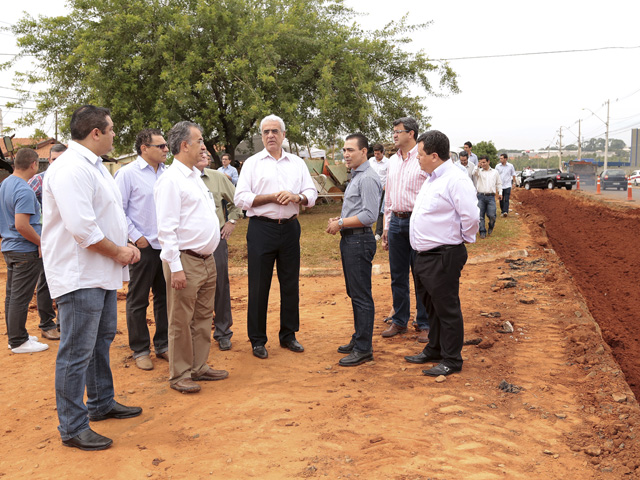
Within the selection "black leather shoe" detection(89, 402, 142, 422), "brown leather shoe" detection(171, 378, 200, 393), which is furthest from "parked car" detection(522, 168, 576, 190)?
"black leather shoe" detection(89, 402, 142, 422)

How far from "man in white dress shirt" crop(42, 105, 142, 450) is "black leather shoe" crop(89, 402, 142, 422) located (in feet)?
1.39

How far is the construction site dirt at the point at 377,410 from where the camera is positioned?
3.33m

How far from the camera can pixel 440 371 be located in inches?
189

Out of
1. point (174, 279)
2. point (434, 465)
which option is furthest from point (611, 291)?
point (174, 279)

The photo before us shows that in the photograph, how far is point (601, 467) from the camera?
3264mm

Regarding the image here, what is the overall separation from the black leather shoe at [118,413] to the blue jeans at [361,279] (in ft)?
7.00

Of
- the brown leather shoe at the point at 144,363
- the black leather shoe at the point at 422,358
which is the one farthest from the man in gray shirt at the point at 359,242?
the brown leather shoe at the point at 144,363

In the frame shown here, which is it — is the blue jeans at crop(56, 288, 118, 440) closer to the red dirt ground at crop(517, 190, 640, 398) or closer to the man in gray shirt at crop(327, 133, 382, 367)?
the man in gray shirt at crop(327, 133, 382, 367)

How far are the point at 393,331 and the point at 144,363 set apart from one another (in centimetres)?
269

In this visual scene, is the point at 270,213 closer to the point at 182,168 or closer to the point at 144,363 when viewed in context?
the point at 182,168

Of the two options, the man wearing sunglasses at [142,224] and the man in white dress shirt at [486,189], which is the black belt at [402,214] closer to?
the man wearing sunglasses at [142,224]

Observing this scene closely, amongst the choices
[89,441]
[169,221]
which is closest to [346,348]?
[169,221]

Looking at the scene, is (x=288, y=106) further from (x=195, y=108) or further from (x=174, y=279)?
(x=174, y=279)

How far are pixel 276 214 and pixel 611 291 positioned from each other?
570cm
